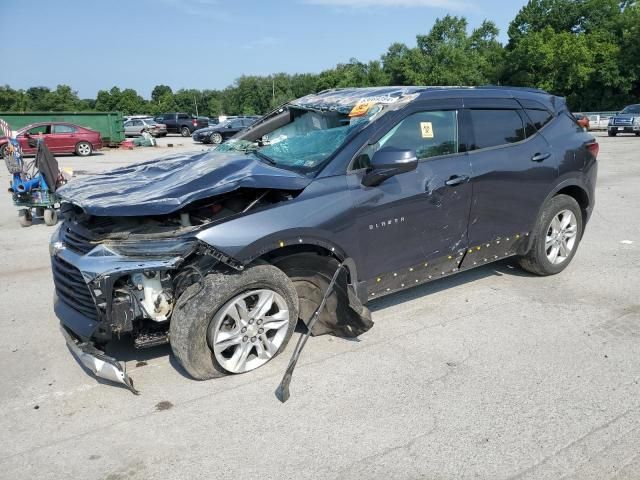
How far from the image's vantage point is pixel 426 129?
169 inches

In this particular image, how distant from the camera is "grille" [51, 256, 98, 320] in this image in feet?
11.2

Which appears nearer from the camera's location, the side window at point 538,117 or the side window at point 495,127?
the side window at point 495,127

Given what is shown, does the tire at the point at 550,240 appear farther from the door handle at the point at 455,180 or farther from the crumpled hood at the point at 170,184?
the crumpled hood at the point at 170,184

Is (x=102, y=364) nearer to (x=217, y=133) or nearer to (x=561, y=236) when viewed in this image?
(x=561, y=236)

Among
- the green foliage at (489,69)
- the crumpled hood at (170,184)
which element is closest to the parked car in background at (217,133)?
the crumpled hood at (170,184)

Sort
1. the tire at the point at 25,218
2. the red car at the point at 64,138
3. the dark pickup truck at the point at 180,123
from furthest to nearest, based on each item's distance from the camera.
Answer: the dark pickup truck at the point at 180,123 < the red car at the point at 64,138 < the tire at the point at 25,218

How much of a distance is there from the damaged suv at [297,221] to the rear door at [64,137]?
66.1 feet

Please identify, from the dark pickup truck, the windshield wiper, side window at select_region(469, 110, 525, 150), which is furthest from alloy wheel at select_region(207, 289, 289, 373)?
the dark pickup truck

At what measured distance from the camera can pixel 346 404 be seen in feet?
10.8

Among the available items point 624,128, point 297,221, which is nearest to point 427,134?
point 297,221

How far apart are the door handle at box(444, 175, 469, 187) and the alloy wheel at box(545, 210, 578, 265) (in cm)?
141

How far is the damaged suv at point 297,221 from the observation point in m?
3.37

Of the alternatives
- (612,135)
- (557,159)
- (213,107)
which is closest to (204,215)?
(557,159)

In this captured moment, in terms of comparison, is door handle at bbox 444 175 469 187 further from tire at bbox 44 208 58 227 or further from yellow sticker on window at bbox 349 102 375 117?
tire at bbox 44 208 58 227
